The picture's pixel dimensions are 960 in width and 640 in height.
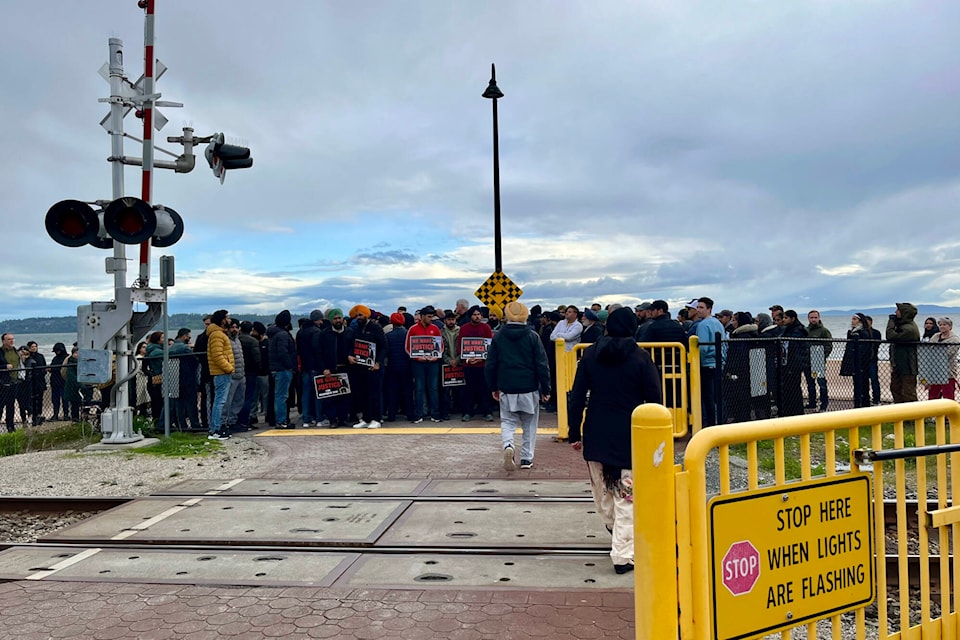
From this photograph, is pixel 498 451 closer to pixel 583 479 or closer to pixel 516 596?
pixel 583 479

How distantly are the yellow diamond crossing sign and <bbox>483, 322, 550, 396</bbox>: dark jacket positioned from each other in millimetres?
9610

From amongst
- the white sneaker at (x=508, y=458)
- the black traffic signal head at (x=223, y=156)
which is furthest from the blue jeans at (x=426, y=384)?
the white sneaker at (x=508, y=458)

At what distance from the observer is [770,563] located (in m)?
2.68

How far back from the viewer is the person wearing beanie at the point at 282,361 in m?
12.5

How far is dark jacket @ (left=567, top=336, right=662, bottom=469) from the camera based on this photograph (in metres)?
5.28

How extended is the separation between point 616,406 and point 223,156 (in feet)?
26.7

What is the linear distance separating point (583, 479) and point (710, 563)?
18.4 feet

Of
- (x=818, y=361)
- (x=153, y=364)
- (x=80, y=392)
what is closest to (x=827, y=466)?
(x=818, y=361)

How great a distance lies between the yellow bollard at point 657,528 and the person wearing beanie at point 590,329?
29.6 feet

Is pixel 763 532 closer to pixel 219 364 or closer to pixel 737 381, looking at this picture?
pixel 737 381

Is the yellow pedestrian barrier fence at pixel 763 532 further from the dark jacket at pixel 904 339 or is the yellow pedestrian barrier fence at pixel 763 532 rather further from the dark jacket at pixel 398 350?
the dark jacket at pixel 398 350

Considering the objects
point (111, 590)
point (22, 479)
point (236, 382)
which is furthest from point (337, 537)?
point (236, 382)

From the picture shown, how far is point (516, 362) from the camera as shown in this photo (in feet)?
27.8

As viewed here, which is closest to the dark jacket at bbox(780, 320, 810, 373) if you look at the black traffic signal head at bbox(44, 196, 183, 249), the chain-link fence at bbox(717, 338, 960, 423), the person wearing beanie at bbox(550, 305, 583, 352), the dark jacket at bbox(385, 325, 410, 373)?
the chain-link fence at bbox(717, 338, 960, 423)
